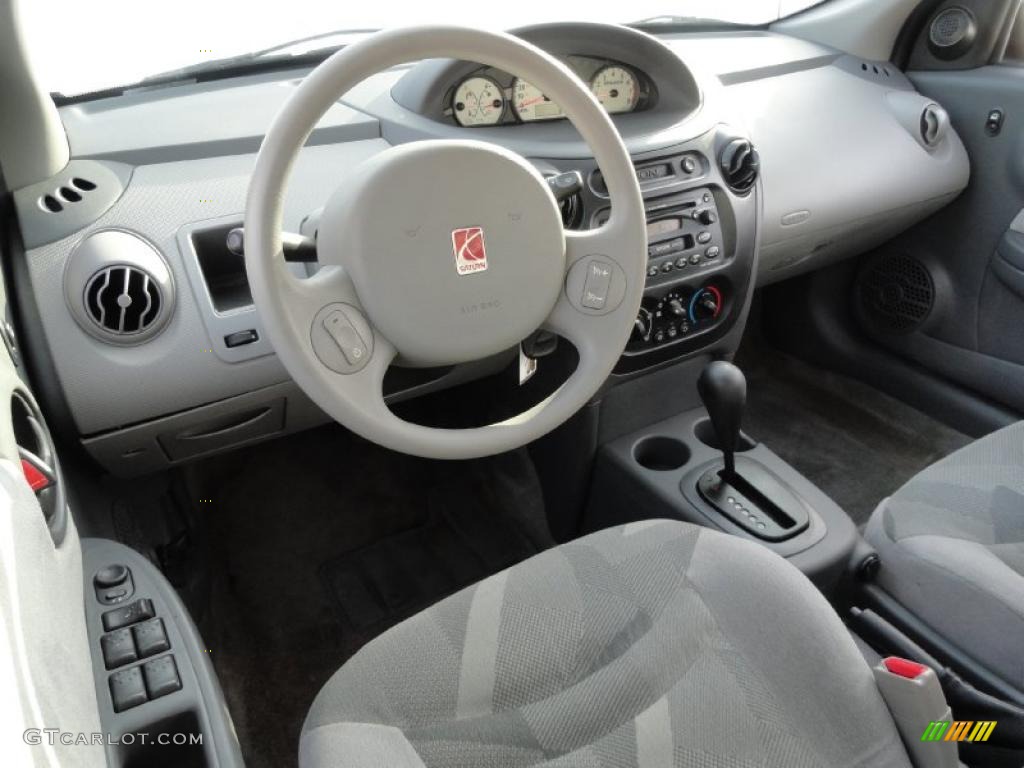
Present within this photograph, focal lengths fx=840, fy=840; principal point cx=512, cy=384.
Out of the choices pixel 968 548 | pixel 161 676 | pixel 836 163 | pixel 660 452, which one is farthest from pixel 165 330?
pixel 836 163

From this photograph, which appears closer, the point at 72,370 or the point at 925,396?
the point at 72,370

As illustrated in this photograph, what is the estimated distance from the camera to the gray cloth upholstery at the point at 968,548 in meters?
1.09

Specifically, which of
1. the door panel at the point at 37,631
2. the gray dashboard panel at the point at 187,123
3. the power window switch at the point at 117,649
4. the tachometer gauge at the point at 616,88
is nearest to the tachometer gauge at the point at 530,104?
the tachometer gauge at the point at 616,88

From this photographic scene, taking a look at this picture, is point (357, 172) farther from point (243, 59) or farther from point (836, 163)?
point (836, 163)

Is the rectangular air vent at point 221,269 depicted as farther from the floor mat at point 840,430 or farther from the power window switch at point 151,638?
the floor mat at point 840,430

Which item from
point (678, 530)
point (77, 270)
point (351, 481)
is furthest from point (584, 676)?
point (351, 481)

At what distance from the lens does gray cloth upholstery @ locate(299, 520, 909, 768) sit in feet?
2.79

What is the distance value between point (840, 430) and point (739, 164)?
1083mm

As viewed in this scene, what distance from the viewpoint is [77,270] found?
1102mm

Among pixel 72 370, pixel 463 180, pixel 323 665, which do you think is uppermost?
pixel 463 180

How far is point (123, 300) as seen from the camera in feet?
3.67

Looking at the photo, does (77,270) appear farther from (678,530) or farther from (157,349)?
(678,530)

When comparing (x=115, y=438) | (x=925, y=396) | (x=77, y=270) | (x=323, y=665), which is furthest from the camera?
(x=925, y=396)

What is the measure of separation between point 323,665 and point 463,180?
3.65ft
